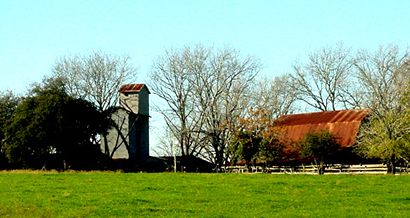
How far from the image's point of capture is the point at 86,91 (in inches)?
2876

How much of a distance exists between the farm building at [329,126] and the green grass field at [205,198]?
121 feet

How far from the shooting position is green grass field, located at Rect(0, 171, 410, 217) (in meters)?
19.1

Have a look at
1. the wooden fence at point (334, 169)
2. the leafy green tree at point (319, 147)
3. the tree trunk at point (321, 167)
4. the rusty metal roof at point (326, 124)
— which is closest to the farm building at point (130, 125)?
the wooden fence at point (334, 169)

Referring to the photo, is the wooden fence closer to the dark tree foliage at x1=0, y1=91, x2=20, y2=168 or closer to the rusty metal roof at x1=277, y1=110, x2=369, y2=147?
the rusty metal roof at x1=277, y1=110, x2=369, y2=147

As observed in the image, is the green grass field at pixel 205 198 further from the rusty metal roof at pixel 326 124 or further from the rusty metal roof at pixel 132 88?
the rusty metal roof at pixel 132 88

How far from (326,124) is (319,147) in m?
7.62

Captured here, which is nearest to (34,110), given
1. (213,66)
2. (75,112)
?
(75,112)

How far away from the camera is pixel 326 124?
231ft

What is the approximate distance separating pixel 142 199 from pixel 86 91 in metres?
52.0

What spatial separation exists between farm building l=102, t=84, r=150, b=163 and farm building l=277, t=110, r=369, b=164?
45.3 feet

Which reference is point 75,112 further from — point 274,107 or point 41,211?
point 41,211

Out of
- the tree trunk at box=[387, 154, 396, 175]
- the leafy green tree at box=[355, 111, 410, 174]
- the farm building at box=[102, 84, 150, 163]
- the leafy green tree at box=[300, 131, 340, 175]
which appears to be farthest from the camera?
the farm building at box=[102, 84, 150, 163]

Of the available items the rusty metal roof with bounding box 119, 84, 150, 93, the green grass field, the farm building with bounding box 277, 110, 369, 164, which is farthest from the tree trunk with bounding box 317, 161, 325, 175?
the green grass field

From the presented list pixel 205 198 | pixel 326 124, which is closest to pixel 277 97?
pixel 326 124
